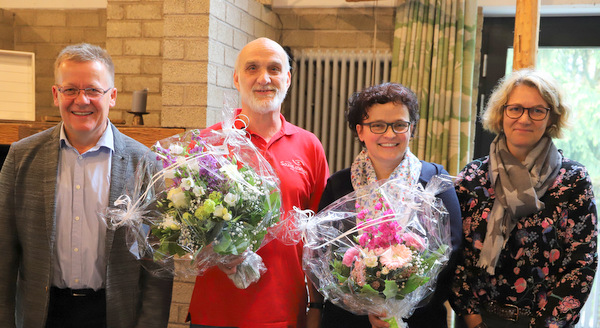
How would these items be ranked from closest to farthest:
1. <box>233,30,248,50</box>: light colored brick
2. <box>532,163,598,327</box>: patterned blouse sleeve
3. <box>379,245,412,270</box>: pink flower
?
<box>379,245,412,270</box>: pink flower, <box>532,163,598,327</box>: patterned blouse sleeve, <box>233,30,248,50</box>: light colored brick

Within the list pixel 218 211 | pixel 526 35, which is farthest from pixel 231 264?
pixel 526 35

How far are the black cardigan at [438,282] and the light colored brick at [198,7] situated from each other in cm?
167

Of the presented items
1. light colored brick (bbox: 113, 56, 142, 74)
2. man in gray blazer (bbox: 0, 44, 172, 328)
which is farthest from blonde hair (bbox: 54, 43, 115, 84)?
light colored brick (bbox: 113, 56, 142, 74)

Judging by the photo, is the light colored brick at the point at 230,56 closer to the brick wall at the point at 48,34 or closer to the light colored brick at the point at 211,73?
the light colored brick at the point at 211,73

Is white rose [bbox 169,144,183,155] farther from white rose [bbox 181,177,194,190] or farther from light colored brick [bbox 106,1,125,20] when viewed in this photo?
light colored brick [bbox 106,1,125,20]

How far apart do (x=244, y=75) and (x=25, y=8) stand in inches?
127

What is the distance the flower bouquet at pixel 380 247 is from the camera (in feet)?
5.74

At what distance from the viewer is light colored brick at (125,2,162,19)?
3.81 m

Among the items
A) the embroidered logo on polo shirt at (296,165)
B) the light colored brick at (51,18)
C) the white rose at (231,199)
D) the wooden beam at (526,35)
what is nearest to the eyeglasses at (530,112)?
the wooden beam at (526,35)

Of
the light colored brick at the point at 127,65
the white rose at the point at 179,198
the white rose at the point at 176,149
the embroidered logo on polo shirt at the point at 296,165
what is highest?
the light colored brick at the point at 127,65

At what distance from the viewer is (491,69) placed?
439cm

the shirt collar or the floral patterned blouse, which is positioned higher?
the shirt collar

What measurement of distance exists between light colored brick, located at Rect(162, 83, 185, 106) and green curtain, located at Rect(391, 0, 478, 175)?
1.68 m

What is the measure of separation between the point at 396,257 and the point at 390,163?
492 mm
